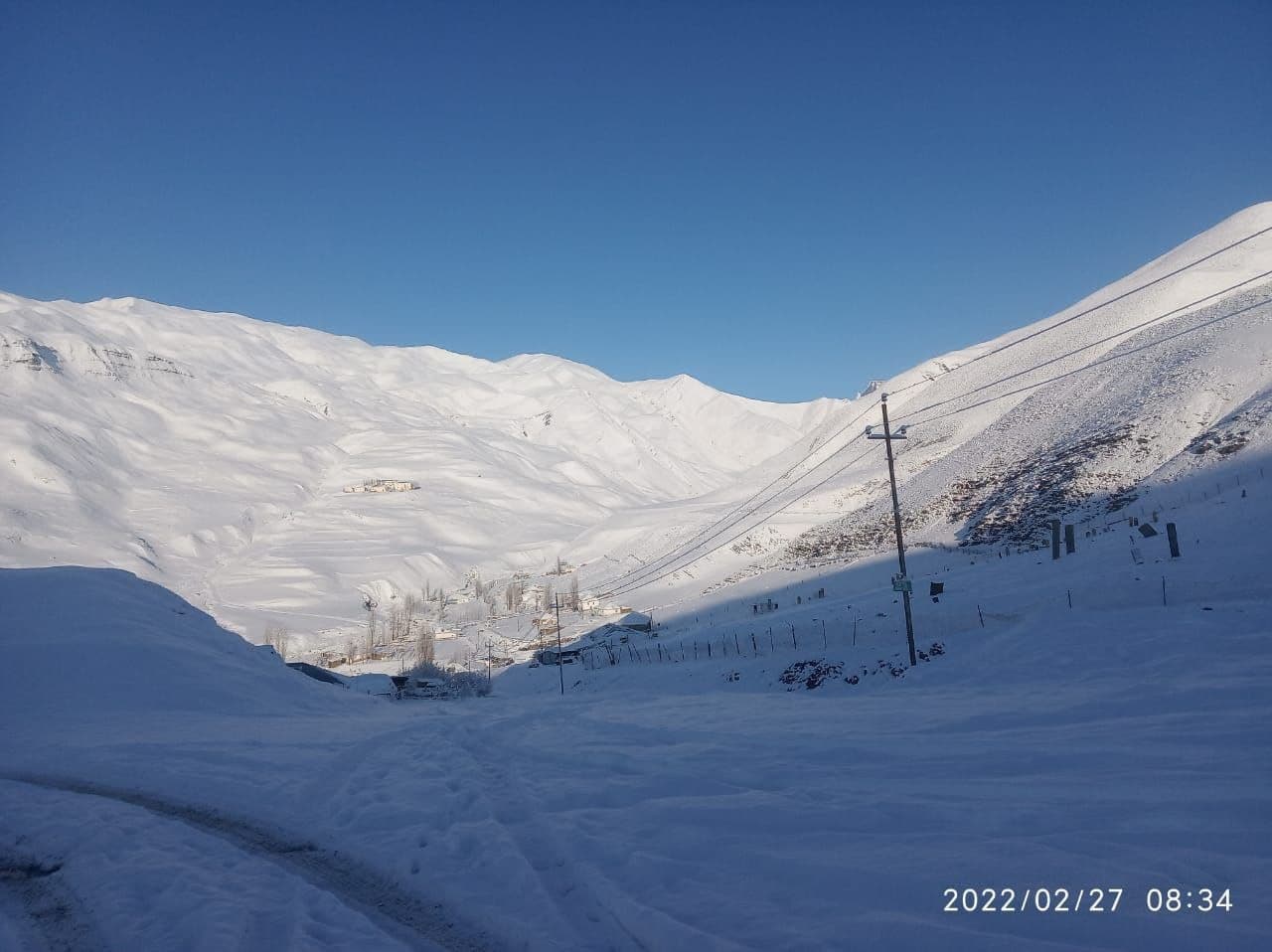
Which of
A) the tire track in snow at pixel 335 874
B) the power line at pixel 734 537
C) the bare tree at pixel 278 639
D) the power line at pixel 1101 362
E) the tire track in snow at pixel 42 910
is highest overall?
the power line at pixel 1101 362

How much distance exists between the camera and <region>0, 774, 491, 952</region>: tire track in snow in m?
6.67

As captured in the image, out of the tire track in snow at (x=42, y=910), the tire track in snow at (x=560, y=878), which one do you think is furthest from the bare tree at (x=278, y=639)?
the tire track in snow at (x=560, y=878)

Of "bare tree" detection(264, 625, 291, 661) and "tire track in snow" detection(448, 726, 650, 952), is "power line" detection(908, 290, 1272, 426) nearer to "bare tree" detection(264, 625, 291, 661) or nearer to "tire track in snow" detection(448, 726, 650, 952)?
"tire track in snow" detection(448, 726, 650, 952)

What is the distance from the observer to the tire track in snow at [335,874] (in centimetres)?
667

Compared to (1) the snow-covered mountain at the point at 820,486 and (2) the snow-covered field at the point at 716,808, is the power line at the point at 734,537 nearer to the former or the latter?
(1) the snow-covered mountain at the point at 820,486

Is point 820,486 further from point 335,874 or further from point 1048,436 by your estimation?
point 335,874

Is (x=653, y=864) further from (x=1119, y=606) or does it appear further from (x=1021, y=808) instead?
(x=1119, y=606)

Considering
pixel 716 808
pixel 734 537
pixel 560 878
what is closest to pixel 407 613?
pixel 734 537

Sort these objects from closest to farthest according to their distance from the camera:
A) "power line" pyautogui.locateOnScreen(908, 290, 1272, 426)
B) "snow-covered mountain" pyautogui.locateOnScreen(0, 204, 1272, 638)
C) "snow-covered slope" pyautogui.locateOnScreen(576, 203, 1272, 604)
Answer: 1. "snow-covered slope" pyautogui.locateOnScreen(576, 203, 1272, 604)
2. "snow-covered mountain" pyautogui.locateOnScreen(0, 204, 1272, 638)
3. "power line" pyautogui.locateOnScreen(908, 290, 1272, 426)

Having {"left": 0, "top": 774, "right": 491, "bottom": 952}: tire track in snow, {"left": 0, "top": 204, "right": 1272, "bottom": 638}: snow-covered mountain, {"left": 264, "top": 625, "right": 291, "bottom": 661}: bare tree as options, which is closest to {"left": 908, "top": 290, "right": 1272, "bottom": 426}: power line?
{"left": 0, "top": 204, "right": 1272, "bottom": 638}: snow-covered mountain

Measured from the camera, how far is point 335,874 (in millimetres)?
8227

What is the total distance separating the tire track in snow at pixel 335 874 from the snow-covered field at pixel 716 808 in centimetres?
4

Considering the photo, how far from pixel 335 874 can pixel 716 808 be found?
181 inches

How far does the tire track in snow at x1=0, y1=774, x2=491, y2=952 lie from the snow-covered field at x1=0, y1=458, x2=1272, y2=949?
4cm
